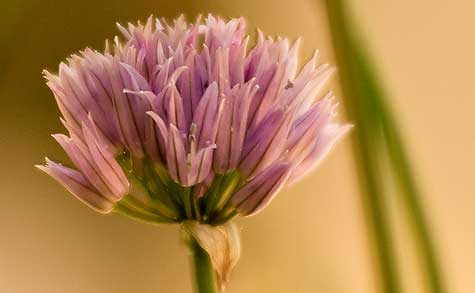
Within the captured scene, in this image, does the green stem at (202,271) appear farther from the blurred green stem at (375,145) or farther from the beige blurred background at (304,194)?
the beige blurred background at (304,194)

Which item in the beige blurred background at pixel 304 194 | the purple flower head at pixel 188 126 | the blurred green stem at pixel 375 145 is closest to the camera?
the purple flower head at pixel 188 126

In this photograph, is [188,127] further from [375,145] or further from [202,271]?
[375,145]

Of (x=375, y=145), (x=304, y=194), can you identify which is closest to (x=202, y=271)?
(x=375, y=145)

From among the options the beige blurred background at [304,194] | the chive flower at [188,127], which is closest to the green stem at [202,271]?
the chive flower at [188,127]

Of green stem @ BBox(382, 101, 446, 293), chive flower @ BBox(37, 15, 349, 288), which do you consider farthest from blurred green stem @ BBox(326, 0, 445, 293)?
chive flower @ BBox(37, 15, 349, 288)

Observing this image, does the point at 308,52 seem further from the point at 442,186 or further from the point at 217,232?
the point at 217,232
